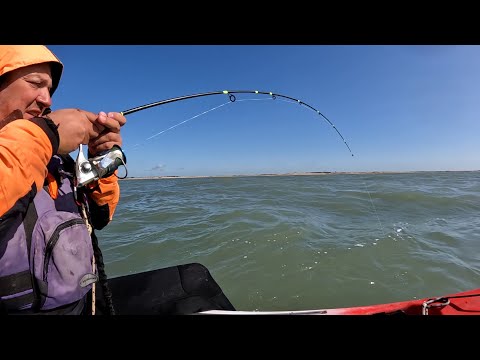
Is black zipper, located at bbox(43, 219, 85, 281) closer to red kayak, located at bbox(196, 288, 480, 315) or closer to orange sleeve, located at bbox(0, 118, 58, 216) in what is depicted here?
orange sleeve, located at bbox(0, 118, 58, 216)

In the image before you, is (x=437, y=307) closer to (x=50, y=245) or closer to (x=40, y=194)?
(x=50, y=245)

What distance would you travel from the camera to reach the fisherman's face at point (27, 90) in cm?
153

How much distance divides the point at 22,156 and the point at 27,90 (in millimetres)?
716

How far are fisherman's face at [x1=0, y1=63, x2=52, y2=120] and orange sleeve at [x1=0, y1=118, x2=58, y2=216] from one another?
17.5 inches

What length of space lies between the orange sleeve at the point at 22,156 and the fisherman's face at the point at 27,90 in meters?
0.44

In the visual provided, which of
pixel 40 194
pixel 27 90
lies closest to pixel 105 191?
pixel 40 194

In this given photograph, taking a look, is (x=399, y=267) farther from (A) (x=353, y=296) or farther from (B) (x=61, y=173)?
(B) (x=61, y=173)

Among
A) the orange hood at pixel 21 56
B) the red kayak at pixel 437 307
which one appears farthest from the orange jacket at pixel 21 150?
the red kayak at pixel 437 307

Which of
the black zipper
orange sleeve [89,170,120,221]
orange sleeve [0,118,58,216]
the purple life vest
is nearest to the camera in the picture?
orange sleeve [0,118,58,216]

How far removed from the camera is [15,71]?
5.07ft

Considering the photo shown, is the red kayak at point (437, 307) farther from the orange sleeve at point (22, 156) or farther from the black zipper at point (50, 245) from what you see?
the orange sleeve at point (22, 156)

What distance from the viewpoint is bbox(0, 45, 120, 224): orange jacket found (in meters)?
1.13

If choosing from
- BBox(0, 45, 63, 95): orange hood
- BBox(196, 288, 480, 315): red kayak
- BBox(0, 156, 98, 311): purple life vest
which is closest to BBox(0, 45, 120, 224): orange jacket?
BBox(0, 45, 63, 95): orange hood
